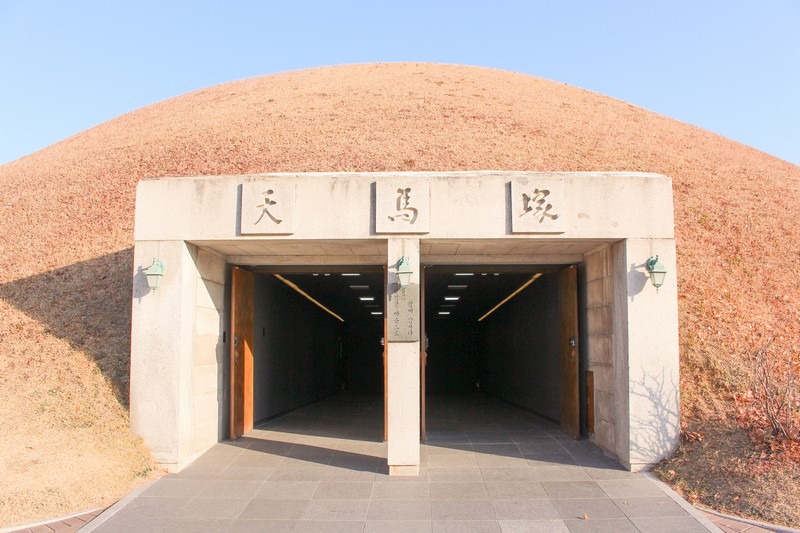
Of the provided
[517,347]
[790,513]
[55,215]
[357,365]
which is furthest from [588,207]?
[357,365]

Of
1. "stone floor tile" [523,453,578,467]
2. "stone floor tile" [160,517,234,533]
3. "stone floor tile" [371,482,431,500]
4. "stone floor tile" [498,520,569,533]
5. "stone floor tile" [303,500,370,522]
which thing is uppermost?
"stone floor tile" [523,453,578,467]

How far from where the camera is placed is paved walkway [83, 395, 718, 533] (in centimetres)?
618

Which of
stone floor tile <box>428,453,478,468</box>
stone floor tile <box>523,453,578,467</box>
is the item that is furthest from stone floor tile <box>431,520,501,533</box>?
stone floor tile <box>523,453,578,467</box>

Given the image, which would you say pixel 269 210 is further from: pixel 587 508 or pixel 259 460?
pixel 587 508

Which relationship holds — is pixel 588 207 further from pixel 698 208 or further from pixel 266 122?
pixel 266 122

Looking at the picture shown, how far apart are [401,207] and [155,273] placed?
340 centimetres

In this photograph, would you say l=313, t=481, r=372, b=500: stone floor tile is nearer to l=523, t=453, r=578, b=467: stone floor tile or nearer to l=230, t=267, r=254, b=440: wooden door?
l=523, t=453, r=578, b=467: stone floor tile

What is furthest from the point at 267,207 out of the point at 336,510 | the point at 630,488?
the point at 630,488

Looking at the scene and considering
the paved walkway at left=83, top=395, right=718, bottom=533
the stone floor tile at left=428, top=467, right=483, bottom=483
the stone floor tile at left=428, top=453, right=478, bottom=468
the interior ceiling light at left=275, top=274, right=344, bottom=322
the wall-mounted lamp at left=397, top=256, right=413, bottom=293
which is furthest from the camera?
the interior ceiling light at left=275, top=274, right=344, bottom=322

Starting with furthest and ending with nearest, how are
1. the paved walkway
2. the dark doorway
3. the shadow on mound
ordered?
the dark doorway → the shadow on mound → the paved walkway

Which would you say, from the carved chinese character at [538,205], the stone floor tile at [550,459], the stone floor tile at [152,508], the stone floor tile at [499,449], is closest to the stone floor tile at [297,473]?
the stone floor tile at [152,508]

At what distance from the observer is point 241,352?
10.2 metres

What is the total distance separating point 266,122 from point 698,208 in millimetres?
16772

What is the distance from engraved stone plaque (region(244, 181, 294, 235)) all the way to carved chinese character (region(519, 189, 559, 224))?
123 inches
